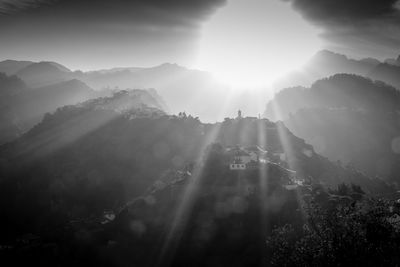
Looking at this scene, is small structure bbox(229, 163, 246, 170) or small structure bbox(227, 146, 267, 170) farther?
small structure bbox(227, 146, 267, 170)

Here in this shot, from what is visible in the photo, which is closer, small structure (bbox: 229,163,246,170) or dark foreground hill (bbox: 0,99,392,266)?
dark foreground hill (bbox: 0,99,392,266)

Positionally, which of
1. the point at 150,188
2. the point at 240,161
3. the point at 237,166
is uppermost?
the point at 240,161

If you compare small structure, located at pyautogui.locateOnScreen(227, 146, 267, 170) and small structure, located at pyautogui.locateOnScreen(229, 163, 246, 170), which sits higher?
small structure, located at pyautogui.locateOnScreen(227, 146, 267, 170)

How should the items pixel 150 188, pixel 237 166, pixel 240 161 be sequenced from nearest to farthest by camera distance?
pixel 237 166 → pixel 240 161 → pixel 150 188

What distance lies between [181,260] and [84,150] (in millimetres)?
96807

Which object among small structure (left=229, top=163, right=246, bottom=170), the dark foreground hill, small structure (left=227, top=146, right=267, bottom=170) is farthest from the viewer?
small structure (left=227, top=146, right=267, bottom=170)

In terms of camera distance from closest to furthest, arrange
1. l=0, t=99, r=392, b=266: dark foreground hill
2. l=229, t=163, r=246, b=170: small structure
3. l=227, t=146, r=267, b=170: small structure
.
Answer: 1. l=0, t=99, r=392, b=266: dark foreground hill
2. l=229, t=163, r=246, b=170: small structure
3. l=227, t=146, r=267, b=170: small structure

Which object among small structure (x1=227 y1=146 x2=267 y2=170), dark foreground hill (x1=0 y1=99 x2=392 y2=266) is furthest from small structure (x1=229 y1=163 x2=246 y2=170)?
dark foreground hill (x1=0 y1=99 x2=392 y2=266)

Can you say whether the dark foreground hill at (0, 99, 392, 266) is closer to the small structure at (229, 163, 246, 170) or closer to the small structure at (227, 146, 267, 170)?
the small structure at (229, 163, 246, 170)

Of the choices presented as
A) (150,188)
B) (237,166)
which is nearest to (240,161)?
(237,166)

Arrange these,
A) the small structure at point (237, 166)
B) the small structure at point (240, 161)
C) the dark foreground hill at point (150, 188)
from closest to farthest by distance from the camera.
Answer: the dark foreground hill at point (150, 188) → the small structure at point (237, 166) → the small structure at point (240, 161)

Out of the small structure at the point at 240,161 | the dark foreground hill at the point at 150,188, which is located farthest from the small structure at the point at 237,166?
the dark foreground hill at the point at 150,188

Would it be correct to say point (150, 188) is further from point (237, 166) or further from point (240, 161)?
point (237, 166)

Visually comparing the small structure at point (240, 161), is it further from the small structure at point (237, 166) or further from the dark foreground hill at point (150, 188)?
the dark foreground hill at point (150, 188)
